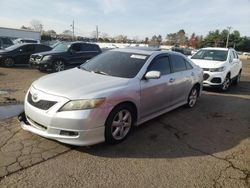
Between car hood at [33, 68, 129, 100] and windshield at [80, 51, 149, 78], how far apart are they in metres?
0.24

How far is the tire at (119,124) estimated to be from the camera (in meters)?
4.19

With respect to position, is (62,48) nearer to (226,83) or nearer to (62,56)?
(62,56)

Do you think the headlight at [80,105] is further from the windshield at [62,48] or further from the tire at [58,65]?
the windshield at [62,48]

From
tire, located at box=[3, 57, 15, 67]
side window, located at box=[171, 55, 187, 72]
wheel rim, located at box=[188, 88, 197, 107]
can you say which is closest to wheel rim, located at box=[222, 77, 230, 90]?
wheel rim, located at box=[188, 88, 197, 107]

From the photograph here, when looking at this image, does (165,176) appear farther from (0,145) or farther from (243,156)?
(0,145)

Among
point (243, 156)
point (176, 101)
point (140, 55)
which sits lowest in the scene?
point (243, 156)

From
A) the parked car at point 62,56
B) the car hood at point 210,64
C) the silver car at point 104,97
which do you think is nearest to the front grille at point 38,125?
the silver car at point 104,97

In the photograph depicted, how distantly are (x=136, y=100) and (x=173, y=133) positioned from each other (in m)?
1.14

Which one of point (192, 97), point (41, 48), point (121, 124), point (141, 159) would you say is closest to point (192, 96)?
point (192, 97)

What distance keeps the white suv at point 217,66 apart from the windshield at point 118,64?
16.5 ft

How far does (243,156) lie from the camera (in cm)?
438

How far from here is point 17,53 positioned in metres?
14.6

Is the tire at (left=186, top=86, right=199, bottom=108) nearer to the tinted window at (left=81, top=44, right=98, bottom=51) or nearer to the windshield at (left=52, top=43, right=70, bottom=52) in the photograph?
the windshield at (left=52, top=43, right=70, bottom=52)

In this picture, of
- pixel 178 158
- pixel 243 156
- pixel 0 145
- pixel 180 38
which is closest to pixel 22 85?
pixel 0 145
